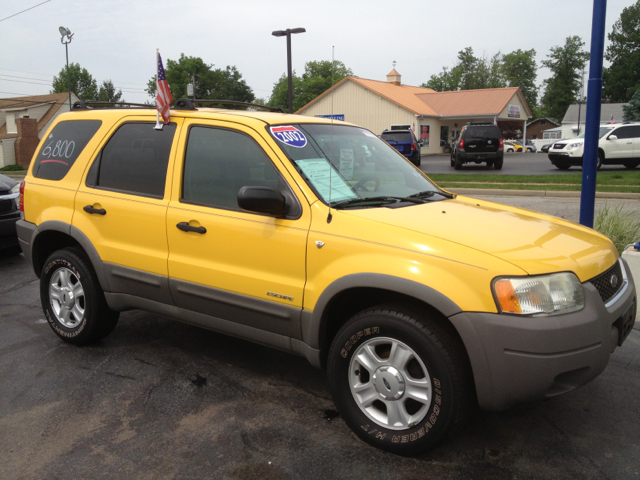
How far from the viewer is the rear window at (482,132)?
892 inches

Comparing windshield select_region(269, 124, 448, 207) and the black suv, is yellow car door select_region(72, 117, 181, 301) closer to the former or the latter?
windshield select_region(269, 124, 448, 207)

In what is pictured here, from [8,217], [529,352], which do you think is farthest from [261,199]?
[8,217]

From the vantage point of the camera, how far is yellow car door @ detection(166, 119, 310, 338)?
11.0 ft

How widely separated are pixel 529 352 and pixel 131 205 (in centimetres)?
283

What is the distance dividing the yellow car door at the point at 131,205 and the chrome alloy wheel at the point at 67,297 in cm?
43

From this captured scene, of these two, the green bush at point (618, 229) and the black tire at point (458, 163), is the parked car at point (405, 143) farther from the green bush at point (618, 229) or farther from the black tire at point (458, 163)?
the green bush at point (618, 229)

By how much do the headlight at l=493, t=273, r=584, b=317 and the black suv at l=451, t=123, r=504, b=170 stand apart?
2086 centimetres

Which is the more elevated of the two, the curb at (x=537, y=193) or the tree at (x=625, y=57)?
the tree at (x=625, y=57)

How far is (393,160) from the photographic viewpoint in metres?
4.30

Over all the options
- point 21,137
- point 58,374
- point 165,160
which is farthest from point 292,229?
point 21,137

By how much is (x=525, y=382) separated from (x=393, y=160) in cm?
210

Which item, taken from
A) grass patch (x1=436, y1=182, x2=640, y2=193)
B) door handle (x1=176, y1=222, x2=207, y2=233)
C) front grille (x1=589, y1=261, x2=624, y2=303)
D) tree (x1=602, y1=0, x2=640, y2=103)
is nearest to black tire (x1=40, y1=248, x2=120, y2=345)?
door handle (x1=176, y1=222, x2=207, y2=233)

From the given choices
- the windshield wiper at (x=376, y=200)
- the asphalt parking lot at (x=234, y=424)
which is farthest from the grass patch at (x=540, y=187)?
the windshield wiper at (x=376, y=200)

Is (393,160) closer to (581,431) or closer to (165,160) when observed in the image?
Result: (165,160)
